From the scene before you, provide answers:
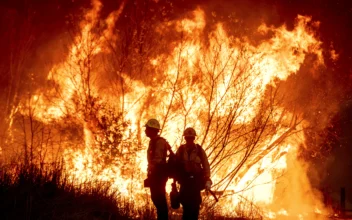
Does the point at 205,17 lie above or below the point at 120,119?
above

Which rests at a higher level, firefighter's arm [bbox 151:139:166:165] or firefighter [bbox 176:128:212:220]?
firefighter's arm [bbox 151:139:166:165]

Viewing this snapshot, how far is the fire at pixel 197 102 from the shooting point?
12.3 metres

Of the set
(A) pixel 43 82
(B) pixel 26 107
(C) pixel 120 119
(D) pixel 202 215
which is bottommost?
(D) pixel 202 215

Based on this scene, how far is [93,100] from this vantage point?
42.3 feet

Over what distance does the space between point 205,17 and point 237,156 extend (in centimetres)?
450

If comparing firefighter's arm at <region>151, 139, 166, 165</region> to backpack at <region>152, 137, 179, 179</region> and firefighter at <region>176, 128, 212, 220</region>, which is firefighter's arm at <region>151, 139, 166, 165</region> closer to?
backpack at <region>152, 137, 179, 179</region>

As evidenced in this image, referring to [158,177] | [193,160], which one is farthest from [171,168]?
[193,160]

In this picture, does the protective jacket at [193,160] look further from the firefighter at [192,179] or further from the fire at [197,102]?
the fire at [197,102]

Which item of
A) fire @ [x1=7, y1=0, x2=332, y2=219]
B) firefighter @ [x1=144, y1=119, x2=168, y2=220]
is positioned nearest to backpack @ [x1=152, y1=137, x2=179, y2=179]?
firefighter @ [x1=144, y1=119, x2=168, y2=220]

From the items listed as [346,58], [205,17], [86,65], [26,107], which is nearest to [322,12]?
[346,58]

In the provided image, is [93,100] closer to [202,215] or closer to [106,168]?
[106,168]

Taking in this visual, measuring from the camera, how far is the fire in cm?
1229

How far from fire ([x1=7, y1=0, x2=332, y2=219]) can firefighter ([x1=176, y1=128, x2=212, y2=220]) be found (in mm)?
3265

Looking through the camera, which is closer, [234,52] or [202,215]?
[202,215]
